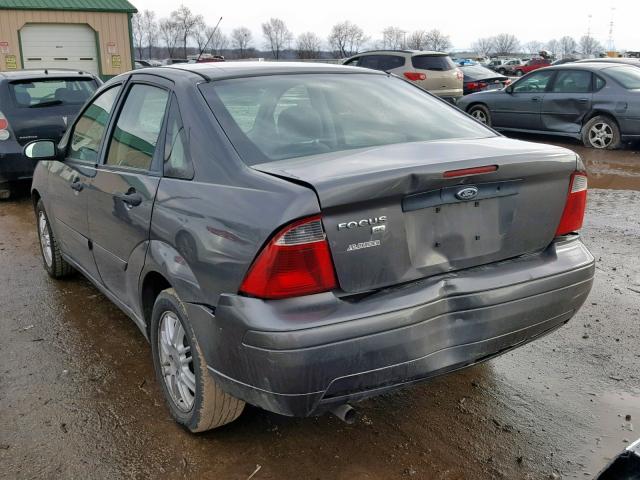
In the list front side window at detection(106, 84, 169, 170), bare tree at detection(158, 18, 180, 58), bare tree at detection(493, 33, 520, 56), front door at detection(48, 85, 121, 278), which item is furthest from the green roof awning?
bare tree at detection(493, 33, 520, 56)

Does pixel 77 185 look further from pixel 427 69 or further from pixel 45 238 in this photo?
pixel 427 69

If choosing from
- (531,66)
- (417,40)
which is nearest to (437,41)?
(417,40)

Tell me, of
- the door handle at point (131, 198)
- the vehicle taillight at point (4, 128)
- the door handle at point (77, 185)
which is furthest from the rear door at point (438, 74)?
the door handle at point (131, 198)

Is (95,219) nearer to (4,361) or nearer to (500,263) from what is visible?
(4,361)

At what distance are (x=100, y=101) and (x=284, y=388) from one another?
101 inches

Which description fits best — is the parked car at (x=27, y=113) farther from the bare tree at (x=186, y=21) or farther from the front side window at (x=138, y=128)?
the bare tree at (x=186, y=21)

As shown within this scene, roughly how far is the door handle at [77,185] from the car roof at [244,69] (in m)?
0.78

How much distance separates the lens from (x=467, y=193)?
2.53 meters

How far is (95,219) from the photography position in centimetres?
366

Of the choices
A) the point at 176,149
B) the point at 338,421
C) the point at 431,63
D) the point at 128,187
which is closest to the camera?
the point at 176,149

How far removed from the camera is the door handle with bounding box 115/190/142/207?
122 inches

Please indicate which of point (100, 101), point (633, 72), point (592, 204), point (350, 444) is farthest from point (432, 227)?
point (633, 72)

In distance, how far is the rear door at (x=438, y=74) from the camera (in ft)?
51.9

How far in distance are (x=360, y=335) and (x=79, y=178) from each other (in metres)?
2.39
